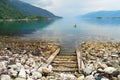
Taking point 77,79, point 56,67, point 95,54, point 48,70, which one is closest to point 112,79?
point 77,79

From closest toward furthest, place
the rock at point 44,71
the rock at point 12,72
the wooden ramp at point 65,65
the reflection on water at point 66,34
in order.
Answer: the rock at point 12,72 → the rock at point 44,71 → the wooden ramp at point 65,65 → the reflection on water at point 66,34

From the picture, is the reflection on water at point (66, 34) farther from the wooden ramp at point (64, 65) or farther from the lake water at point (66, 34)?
the wooden ramp at point (64, 65)

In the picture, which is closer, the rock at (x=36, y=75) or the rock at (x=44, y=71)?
the rock at (x=36, y=75)

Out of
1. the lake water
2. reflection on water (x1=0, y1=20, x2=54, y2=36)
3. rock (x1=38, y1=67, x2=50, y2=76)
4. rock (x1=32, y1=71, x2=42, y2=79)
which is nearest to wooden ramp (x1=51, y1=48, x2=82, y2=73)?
rock (x1=38, y1=67, x2=50, y2=76)

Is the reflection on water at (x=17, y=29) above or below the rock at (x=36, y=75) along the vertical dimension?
above

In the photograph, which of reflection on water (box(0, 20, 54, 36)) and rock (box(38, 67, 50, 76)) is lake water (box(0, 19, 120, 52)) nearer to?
reflection on water (box(0, 20, 54, 36))

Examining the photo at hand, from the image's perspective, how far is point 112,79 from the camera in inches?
670

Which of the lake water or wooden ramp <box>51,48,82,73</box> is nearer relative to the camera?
wooden ramp <box>51,48,82,73</box>

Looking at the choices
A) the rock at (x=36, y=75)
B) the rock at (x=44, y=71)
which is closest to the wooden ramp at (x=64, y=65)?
the rock at (x=44, y=71)

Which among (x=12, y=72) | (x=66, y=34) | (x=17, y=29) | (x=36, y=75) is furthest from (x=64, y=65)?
(x=17, y=29)

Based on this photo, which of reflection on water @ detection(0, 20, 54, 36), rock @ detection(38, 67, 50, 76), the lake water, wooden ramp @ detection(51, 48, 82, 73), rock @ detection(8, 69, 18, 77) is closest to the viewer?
rock @ detection(8, 69, 18, 77)

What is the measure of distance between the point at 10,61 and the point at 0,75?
500cm

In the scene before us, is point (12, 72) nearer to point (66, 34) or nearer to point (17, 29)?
point (66, 34)

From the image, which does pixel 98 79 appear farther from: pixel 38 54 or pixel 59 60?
pixel 38 54
